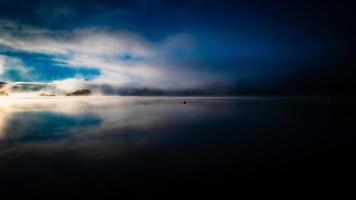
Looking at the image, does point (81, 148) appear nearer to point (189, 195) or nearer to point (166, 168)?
point (166, 168)

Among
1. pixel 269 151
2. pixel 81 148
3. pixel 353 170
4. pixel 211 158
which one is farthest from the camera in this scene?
pixel 81 148

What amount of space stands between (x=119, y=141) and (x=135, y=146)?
83.2 inches

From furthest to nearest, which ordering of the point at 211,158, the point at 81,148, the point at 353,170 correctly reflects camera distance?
the point at 81,148
the point at 211,158
the point at 353,170

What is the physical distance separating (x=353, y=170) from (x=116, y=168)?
987 cm

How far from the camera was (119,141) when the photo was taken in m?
14.7

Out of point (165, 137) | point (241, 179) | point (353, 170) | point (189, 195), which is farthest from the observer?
point (165, 137)

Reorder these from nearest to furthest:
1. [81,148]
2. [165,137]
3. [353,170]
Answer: [353,170] → [81,148] → [165,137]

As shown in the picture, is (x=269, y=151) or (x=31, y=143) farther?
(x=31, y=143)

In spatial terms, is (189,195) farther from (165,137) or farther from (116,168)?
(165,137)

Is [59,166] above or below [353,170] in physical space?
above

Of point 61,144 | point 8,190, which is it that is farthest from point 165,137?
point 8,190

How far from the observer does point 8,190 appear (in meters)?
6.94

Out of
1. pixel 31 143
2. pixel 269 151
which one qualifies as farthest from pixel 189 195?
pixel 31 143

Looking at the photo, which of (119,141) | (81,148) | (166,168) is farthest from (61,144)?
(166,168)
